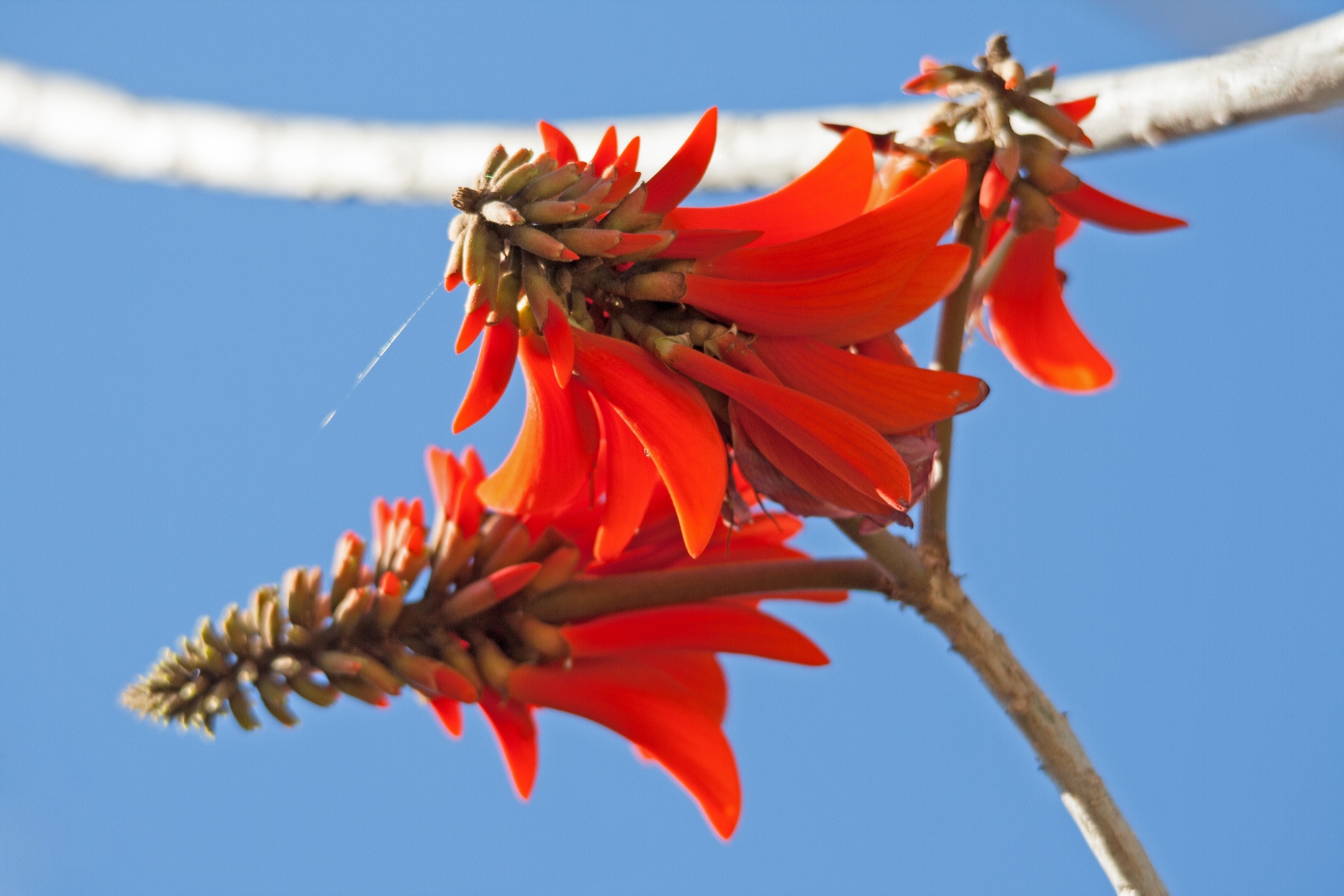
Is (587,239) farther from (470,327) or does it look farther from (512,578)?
(512,578)

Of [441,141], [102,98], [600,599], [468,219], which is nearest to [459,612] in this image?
[600,599]

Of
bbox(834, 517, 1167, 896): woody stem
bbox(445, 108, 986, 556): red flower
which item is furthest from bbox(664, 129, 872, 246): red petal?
bbox(834, 517, 1167, 896): woody stem

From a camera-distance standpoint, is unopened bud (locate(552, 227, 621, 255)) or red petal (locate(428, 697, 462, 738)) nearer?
unopened bud (locate(552, 227, 621, 255))

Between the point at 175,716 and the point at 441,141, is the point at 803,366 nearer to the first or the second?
the point at 175,716

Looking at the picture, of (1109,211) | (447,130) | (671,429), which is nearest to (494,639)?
(671,429)

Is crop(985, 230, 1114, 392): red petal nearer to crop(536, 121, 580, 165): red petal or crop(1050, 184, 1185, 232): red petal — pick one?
crop(1050, 184, 1185, 232): red petal

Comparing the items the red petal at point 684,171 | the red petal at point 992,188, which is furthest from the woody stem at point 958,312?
the red petal at point 684,171

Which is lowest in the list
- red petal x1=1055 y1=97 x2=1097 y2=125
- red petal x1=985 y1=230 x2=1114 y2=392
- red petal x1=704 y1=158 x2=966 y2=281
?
red petal x1=704 y1=158 x2=966 y2=281
